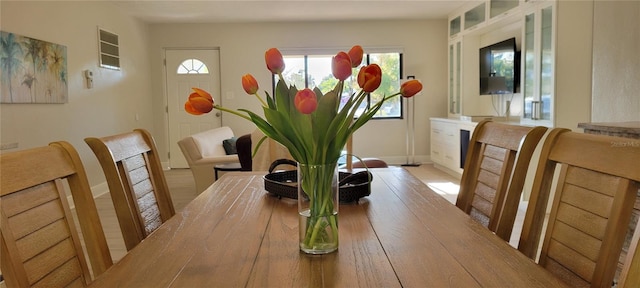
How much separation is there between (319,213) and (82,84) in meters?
4.98

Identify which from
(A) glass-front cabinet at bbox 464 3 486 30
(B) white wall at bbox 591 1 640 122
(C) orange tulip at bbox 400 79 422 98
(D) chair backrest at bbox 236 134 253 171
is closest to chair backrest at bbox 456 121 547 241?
(C) orange tulip at bbox 400 79 422 98

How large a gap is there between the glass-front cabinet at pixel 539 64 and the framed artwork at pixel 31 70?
4.68m

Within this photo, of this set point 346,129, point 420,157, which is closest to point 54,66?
point 346,129

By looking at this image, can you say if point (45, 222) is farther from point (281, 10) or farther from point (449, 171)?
point (449, 171)

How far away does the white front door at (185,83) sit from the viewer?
293 inches

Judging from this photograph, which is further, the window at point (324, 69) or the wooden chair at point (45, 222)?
the window at point (324, 69)

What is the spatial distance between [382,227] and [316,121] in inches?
16.7

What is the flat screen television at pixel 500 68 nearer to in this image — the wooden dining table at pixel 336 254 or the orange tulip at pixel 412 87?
the wooden dining table at pixel 336 254

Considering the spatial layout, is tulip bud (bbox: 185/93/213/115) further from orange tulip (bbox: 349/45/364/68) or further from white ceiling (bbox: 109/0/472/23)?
white ceiling (bbox: 109/0/472/23)

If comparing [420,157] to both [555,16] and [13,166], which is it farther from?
[13,166]

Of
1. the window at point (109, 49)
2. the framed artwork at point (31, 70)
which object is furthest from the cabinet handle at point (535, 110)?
the window at point (109, 49)

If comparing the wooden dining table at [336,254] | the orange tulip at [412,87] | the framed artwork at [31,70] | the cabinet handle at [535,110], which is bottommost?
the wooden dining table at [336,254]

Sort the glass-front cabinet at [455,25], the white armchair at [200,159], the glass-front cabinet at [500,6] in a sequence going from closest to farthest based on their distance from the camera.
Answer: the white armchair at [200,159], the glass-front cabinet at [500,6], the glass-front cabinet at [455,25]

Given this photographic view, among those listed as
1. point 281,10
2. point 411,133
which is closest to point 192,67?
point 281,10
